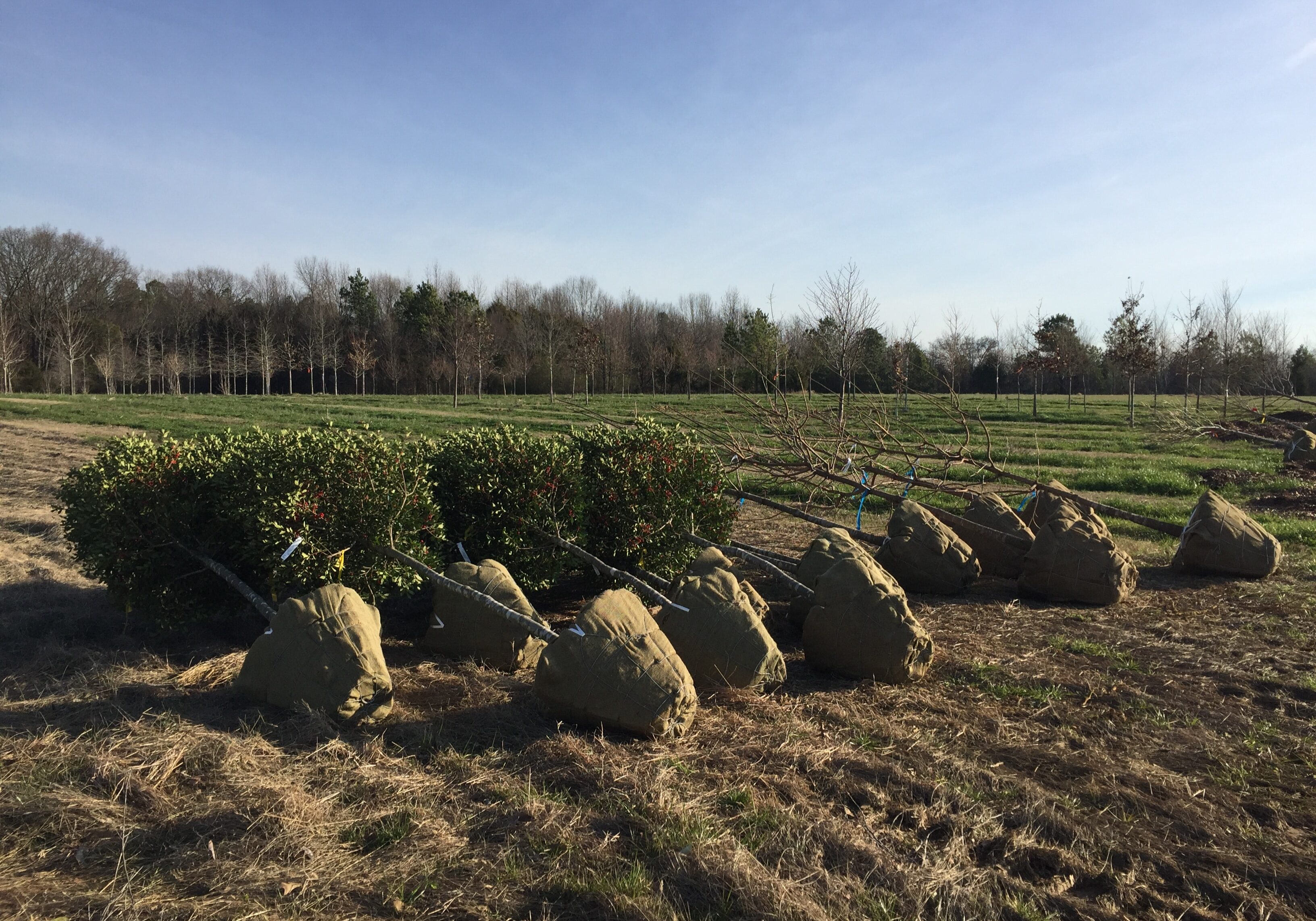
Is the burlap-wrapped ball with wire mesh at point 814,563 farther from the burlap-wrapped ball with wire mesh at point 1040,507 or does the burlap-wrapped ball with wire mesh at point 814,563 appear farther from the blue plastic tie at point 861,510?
the burlap-wrapped ball with wire mesh at point 1040,507

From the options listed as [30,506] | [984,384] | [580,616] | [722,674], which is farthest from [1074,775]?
[984,384]

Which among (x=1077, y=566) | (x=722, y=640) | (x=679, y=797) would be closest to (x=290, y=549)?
(x=722, y=640)

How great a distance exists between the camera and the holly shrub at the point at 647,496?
733 centimetres

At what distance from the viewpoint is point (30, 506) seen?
35.1ft

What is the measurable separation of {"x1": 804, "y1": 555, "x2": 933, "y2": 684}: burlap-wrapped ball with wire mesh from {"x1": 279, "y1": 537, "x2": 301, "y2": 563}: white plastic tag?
141 inches

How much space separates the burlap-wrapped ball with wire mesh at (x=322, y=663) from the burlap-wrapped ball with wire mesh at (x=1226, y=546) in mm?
8127

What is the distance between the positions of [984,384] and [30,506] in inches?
2321

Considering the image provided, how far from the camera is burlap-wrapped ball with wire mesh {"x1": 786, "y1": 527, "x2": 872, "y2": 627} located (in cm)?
656

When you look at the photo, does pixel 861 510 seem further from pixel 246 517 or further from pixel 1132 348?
pixel 1132 348

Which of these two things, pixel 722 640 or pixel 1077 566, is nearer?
pixel 722 640

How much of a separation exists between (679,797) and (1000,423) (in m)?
28.7

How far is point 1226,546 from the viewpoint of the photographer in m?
8.22

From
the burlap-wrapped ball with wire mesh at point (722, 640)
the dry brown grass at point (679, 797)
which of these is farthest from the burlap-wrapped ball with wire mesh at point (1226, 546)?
the burlap-wrapped ball with wire mesh at point (722, 640)

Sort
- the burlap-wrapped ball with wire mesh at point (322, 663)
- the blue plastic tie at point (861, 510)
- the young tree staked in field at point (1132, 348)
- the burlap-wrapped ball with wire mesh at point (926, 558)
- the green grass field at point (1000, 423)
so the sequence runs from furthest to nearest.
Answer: the young tree staked in field at point (1132, 348)
the green grass field at point (1000, 423)
the blue plastic tie at point (861, 510)
the burlap-wrapped ball with wire mesh at point (926, 558)
the burlap-wrapped ball with wire mesh at point (322, 663)
